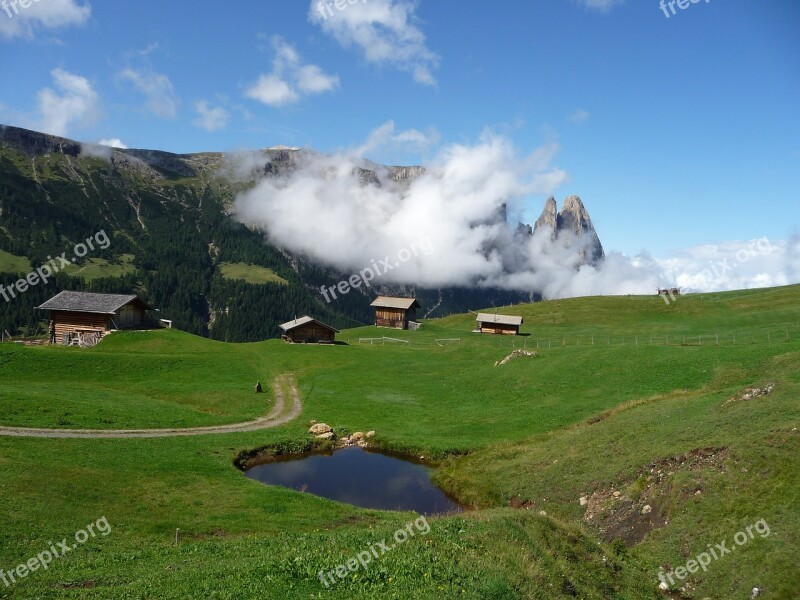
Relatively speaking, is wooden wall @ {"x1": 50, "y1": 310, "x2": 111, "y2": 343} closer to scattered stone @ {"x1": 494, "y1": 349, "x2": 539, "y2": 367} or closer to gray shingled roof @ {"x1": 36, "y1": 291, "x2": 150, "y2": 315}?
gray shingled roof @ {"x1": 36, "y1": 291, "x2": 150, "y2": 315}

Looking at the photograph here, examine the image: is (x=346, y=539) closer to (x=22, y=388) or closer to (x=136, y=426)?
(x=136, y=426)

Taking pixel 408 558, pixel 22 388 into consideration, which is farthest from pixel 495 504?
pixel 22 388

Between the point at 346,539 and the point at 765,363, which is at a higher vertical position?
the point at 765,363

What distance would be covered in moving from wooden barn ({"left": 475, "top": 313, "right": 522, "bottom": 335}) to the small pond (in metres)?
76.1

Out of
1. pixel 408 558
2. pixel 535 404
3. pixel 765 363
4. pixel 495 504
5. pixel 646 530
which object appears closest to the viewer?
pixel 408 558

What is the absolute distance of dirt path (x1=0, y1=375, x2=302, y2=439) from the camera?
37719mm

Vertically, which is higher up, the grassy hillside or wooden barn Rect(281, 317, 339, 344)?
wooden barn Rect(281, 317, 339, 344)

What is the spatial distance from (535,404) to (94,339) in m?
69.9

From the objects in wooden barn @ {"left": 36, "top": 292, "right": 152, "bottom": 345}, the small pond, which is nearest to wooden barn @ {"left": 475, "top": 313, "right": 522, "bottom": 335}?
wooden barn @ {"left": 36, "top": 292, "right": 152, "bottom": 345}

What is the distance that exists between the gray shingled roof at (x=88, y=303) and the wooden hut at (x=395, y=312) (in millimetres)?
61575

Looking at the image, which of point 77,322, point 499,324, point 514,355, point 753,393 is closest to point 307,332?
point 77,322

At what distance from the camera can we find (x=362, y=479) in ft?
129

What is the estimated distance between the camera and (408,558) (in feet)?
54.1

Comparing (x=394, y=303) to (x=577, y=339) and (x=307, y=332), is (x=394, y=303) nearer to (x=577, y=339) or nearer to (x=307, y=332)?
(x=307, y=332)
